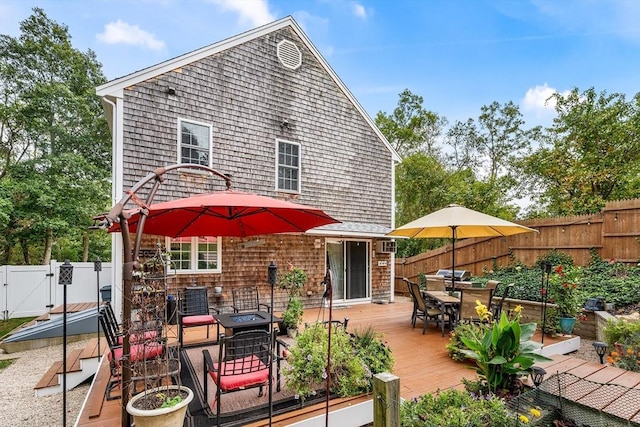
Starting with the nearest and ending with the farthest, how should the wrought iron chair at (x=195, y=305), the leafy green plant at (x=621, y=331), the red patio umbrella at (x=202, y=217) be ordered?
the red patio umbrella at (x=202, y=217), the leafy green plant at (x=621, y=331), the wrought iron chair at (x=195, y=305)

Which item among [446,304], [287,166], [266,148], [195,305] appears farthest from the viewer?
[287,166]

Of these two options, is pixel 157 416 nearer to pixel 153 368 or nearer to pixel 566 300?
pixel 153 368

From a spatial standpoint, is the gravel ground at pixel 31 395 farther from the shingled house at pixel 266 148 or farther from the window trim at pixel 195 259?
the window trim at pixel 195 259

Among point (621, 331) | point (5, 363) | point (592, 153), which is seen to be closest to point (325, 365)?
point (621, 331)

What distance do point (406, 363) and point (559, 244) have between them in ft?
24.8

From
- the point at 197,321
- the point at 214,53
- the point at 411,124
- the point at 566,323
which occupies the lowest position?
the point at 566,323

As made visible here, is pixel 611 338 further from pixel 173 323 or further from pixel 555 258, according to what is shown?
pixel 173 323

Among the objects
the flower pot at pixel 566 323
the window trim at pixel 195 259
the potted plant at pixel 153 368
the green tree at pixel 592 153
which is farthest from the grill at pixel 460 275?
the potted plant at pixel 153 368

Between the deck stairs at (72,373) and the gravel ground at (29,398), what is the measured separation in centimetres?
16

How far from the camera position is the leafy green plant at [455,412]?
247 centimetres

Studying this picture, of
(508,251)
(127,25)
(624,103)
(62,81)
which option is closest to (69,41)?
(62,81)

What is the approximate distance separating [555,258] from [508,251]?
144 cm

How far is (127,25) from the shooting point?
13.6 metres

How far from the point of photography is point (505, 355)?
9.93 ft
